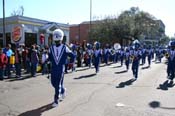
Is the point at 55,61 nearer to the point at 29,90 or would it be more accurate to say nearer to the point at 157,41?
the point at 29,90

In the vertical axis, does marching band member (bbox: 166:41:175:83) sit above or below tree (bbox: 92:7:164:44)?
below

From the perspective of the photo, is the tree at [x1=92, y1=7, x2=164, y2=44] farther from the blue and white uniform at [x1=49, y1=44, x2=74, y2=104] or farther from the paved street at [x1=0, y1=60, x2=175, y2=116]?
the blue and white uniform at [x1=49, y1=44, x2=74, y2=104]

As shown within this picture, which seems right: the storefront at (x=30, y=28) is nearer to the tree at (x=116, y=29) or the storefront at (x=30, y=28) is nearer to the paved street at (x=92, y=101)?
the tree at (x=116, y=29)

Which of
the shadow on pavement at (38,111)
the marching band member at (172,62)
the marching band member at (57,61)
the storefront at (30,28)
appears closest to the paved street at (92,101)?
the shadow on pavement at (38,111)

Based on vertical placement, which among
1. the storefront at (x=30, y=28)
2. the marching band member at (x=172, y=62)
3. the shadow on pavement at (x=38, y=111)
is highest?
the storefront at (x=30, y=28)

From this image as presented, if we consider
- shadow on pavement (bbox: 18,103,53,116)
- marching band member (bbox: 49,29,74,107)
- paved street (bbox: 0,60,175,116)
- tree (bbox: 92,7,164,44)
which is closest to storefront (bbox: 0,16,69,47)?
tree (bbox: 92,7,164,44)

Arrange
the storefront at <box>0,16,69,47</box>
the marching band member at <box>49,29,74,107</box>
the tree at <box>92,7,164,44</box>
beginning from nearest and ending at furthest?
the marching band member at <box>49,29,74,107</box>, the storefront at <box>0,16,69,47</box>, the tree at <box>92,7,164,44</box>

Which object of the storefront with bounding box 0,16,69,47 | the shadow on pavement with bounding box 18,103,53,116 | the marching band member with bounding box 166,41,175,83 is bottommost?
the shadow on pavement with bounding box 18,103,53,116

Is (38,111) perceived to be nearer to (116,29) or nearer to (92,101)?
(92,101)

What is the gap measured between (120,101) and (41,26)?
27.3 meters

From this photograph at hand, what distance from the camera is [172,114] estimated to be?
26.0 ft

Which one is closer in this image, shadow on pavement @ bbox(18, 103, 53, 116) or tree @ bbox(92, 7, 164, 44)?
shadow on pavement @ bbox(18, 103, 53, 116)

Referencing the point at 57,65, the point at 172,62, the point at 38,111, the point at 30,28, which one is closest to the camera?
the point at 38,111

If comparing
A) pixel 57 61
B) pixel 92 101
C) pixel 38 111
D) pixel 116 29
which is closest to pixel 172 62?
pixel 92 101
